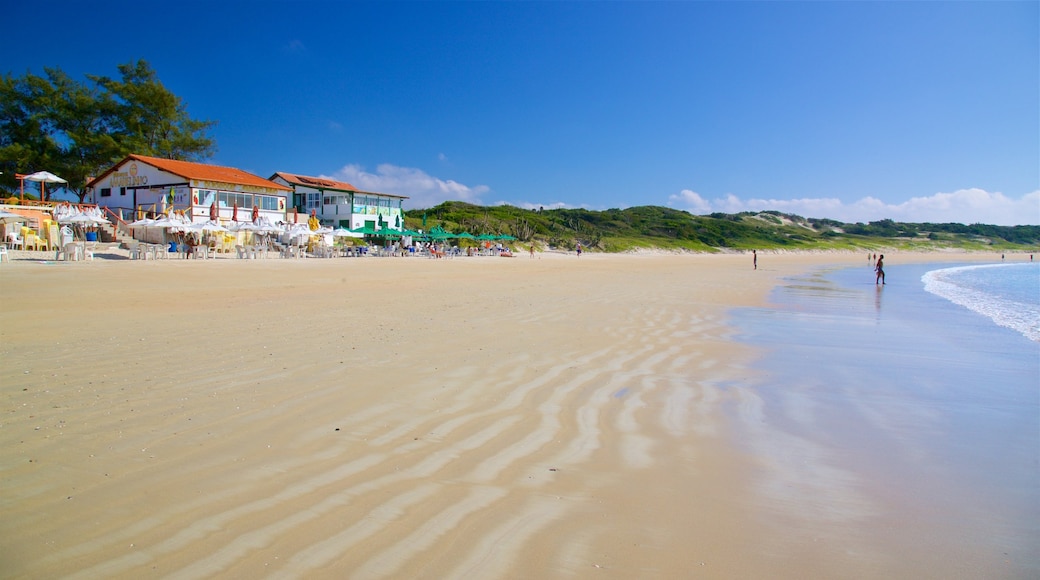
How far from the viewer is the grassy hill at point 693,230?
59.7m

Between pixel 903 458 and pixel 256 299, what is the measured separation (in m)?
10.8

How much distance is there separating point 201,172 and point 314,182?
37.7 ft

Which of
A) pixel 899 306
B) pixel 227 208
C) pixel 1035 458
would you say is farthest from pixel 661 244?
pixel 1035 458

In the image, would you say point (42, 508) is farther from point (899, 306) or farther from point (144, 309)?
point (899, 306)

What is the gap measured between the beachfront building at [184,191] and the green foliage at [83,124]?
455cm

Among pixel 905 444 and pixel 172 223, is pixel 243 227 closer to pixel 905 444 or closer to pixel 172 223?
pixel 172 223

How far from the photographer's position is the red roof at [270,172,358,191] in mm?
45500

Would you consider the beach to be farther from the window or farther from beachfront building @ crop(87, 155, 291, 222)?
the window

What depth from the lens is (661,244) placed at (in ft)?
235

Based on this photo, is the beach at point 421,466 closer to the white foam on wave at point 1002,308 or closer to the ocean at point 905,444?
the ocean at point 905,444

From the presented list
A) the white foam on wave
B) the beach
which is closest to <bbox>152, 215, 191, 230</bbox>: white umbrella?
the beach

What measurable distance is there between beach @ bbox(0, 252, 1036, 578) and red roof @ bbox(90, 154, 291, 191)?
3035cm

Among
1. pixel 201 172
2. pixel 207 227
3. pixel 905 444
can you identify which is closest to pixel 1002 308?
pixel 905 444

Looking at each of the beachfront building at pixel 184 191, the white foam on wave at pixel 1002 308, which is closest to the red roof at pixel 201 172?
the beachfront building at pixel 184 191
